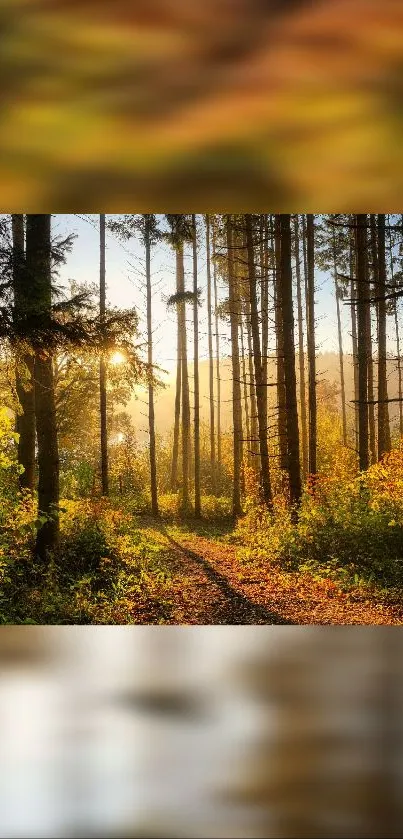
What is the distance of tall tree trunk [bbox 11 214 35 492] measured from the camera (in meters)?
5.03

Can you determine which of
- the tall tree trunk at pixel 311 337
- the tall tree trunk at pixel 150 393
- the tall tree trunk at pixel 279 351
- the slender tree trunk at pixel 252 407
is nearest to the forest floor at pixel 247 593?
the tall tree trunk at pixel 150 393

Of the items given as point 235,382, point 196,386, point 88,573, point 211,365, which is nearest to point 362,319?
point 235,382

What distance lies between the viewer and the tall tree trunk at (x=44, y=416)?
5.14 metres

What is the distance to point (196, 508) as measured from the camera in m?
6.14

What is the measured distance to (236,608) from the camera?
5117 millimetres

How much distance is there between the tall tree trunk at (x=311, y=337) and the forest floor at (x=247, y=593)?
1.25m

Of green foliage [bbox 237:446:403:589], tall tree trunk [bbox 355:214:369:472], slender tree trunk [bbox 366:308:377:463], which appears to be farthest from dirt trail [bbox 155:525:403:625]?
tall tree trunk [bbox 355:214:369:472]

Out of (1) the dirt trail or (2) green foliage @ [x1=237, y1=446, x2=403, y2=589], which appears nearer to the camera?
(1) the dirt trail

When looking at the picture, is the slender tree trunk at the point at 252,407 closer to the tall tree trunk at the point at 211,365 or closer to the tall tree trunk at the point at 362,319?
the tall tree trunk at the point at 211,365

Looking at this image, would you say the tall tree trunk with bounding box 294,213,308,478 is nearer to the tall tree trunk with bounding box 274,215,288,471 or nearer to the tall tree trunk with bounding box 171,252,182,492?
the tall tree trunk with bounding box 274,215,288,471
